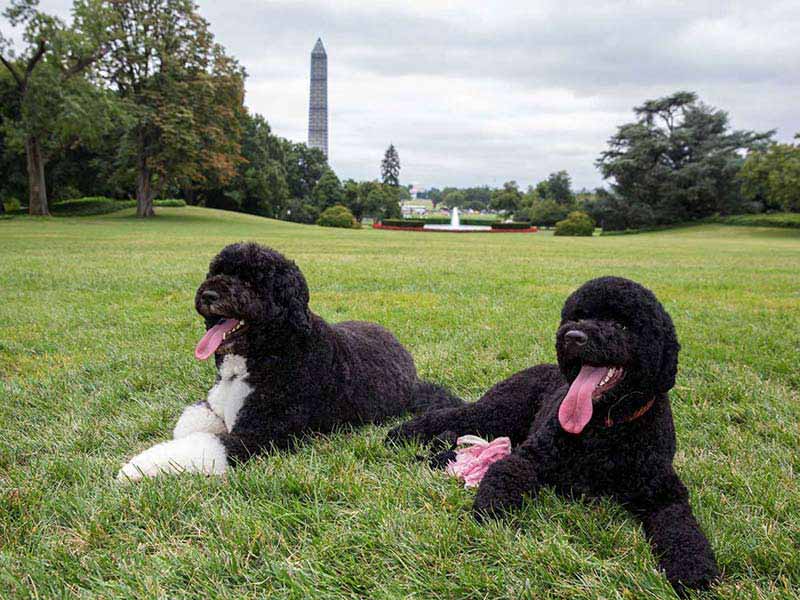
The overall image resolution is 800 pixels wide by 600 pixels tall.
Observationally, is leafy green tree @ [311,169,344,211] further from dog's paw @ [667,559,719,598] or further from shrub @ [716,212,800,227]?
dog's paw @ [667,559,719,598]

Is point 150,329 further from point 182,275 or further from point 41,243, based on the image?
Result: point 41,243

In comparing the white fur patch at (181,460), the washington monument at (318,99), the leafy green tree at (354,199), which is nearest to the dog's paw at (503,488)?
the white fur patch at (181,460)

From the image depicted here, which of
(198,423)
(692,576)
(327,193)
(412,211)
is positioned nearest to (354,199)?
(327,193)

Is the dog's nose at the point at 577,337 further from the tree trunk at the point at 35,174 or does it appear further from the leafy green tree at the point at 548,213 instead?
the leafy green tree at the point at 548,213

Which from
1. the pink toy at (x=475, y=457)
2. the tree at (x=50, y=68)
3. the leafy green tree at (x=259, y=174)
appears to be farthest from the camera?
the leafy green tree at (x=259, y=174)

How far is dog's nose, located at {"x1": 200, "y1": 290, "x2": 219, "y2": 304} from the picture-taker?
2988 mm

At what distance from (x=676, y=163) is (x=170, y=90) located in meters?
44.1

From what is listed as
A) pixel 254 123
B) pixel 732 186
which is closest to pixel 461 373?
pixel 732 186

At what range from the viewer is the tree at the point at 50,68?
29.5 meters

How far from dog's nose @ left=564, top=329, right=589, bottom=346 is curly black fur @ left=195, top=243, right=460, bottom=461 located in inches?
62.4

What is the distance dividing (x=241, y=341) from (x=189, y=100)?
39.3 meters

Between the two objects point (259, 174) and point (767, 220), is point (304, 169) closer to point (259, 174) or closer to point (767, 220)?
point (259, 174)

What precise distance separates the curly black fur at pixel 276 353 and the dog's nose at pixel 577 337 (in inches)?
62.4

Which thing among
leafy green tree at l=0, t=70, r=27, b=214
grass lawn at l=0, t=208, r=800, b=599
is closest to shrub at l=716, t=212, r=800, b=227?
grass lawn at l=0, t=208, r=800, b=599
